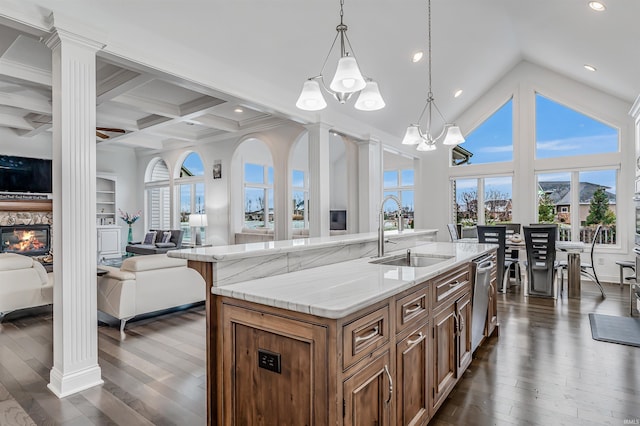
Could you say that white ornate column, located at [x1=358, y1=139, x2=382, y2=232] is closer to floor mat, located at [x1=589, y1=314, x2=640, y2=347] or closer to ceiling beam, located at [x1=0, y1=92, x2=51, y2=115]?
floor mat, located at [x1=589, y1=314, x2=640, y2=347]

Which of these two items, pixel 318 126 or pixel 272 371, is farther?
pixel 318 126

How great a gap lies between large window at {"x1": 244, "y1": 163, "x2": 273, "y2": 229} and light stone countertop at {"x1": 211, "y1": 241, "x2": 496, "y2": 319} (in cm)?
711

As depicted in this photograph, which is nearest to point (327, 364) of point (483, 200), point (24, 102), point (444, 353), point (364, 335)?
point (364, 335)

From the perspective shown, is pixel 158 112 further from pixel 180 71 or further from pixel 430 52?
pixel 430 52

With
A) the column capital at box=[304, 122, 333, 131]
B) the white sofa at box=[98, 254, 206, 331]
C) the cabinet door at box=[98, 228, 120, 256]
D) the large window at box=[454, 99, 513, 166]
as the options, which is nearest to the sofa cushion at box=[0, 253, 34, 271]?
the white sofa at box=[98, 254, 206, 331]

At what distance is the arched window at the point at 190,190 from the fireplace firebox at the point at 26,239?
2.95 m

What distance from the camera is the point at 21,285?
13.5 ft

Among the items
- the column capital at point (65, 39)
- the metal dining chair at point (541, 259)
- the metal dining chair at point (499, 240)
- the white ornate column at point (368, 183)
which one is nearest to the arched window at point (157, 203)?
the white ornate column at point (368, 183)

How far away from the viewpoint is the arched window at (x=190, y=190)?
9447 millimetres

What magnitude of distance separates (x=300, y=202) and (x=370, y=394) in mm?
9828

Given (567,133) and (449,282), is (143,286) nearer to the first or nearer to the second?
(449,282)

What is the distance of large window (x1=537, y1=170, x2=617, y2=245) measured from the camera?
6598mm

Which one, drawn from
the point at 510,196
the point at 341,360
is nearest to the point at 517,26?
the point at 510,196

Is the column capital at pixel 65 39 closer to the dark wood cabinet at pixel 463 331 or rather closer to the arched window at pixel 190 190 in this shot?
the dark wood cabinet at pixel 463 331
